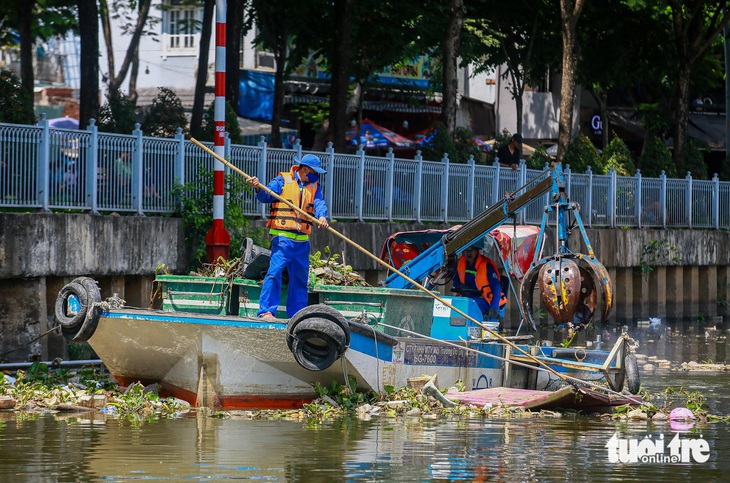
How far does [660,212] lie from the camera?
1219 inches

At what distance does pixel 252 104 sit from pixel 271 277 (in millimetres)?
27011

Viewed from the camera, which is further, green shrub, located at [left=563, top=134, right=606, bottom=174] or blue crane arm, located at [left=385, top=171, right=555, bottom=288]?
green shrub, located at [left=563, top=134, right=606, bottom=174]

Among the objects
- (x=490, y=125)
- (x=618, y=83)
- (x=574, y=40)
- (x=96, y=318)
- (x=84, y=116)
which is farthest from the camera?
(x=490, y=125)

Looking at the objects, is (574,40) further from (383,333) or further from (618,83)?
(383,333)

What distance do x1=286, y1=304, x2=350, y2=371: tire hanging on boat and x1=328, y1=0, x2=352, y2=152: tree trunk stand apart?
13.8 meters

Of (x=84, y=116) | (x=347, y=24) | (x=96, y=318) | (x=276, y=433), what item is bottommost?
(x=276, y=433)

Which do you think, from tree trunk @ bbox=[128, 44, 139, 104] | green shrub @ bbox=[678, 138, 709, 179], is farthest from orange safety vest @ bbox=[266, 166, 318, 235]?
tree trunk @ bbox=[128, 44, 139, 104]

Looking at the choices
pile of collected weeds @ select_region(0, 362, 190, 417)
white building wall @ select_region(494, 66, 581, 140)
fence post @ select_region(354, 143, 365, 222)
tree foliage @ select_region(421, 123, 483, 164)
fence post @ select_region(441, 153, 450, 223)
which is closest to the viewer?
pile of collected weeds @ select_region(0, 362, 190, 417)

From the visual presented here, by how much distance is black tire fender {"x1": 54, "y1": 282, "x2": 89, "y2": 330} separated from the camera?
539 inches

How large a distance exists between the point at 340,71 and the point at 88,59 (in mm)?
5195

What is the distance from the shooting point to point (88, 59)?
86.5ft

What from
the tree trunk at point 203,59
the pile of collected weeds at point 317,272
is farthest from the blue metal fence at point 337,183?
the tree trunk at point 203,59

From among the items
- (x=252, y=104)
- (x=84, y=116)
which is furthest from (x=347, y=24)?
(x=252, y=104)

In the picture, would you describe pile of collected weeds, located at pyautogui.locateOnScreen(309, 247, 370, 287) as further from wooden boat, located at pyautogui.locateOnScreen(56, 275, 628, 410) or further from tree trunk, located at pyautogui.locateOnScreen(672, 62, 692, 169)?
tree trunk, located at pyautogui.locateOnScreen(672, 62, 692, 169)
